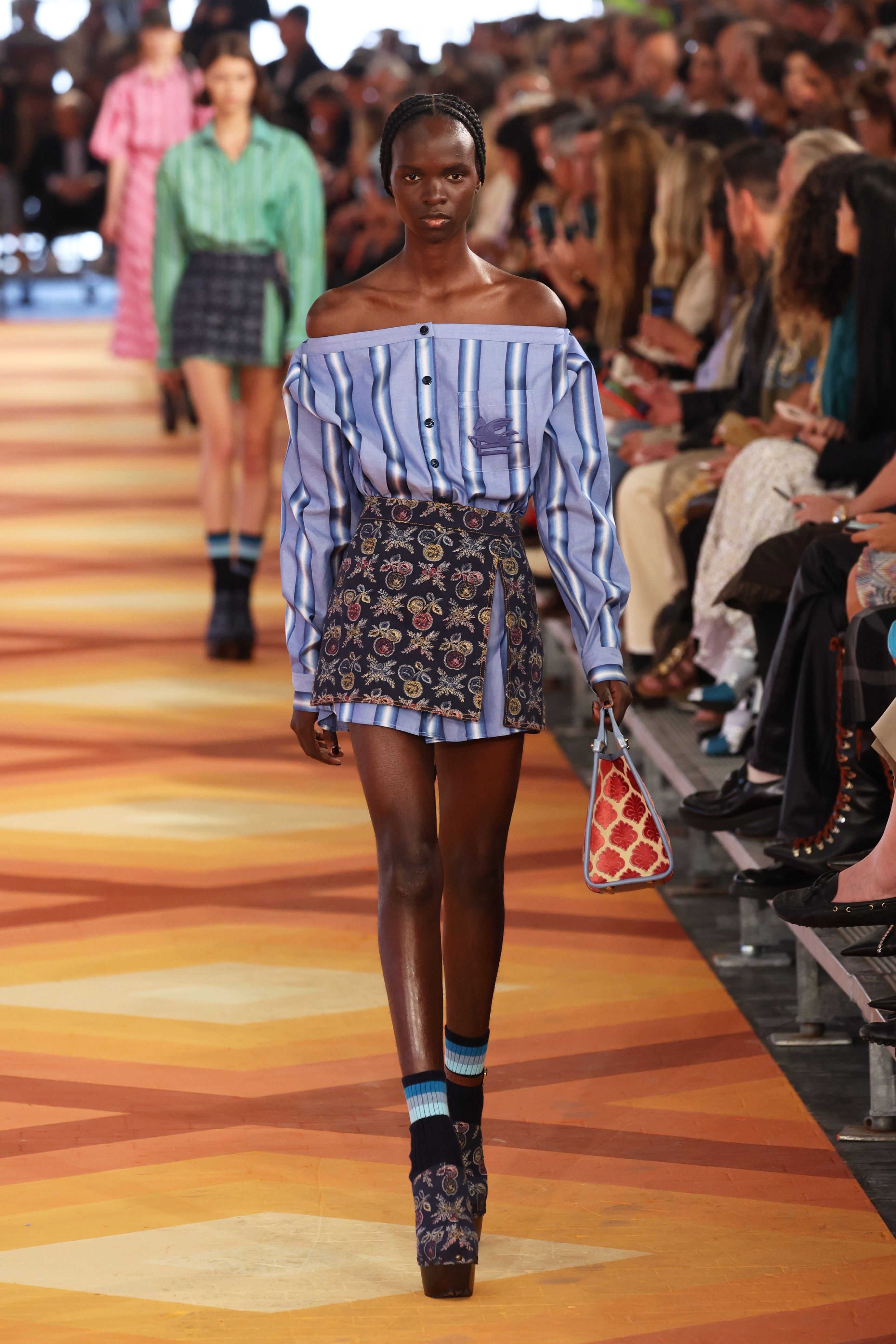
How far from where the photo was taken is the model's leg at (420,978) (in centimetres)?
246

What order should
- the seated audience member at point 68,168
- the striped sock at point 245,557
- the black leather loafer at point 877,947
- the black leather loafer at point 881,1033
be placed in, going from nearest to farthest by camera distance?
the black leather loafer at point 881,1033 → the black leather loafer at point 877,947 → the striped sock at point 245,557 → the seated audience member at point 68,168

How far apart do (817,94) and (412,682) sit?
4823 millimetres

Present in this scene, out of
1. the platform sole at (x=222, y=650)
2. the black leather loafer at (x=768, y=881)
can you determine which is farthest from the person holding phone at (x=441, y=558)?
the platform sole at (x=222, y=650)

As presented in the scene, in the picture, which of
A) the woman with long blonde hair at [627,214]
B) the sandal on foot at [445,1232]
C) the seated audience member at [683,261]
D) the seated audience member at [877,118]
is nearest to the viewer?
the sandal on foot at [445,1232]

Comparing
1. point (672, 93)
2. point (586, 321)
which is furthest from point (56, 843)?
point (672, 93)

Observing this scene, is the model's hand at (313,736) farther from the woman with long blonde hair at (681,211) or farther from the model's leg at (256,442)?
the woman with long blonde hair at (681,211)

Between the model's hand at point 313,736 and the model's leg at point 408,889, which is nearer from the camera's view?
the model's leg at point 408,889

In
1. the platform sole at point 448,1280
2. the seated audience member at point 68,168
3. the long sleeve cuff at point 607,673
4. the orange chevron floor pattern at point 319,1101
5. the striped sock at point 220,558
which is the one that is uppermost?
the long sleeve cuff at point 607,673

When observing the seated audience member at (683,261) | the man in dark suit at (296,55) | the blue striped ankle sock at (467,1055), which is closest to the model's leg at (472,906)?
the blue striped ankle sock at (467,1055)

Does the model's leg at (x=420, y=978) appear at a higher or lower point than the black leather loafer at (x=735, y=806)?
higher

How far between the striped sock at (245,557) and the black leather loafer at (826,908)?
308 cm

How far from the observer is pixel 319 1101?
3.09 meters

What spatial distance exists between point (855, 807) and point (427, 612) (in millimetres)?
1044

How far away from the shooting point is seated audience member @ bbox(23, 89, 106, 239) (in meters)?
17.7
